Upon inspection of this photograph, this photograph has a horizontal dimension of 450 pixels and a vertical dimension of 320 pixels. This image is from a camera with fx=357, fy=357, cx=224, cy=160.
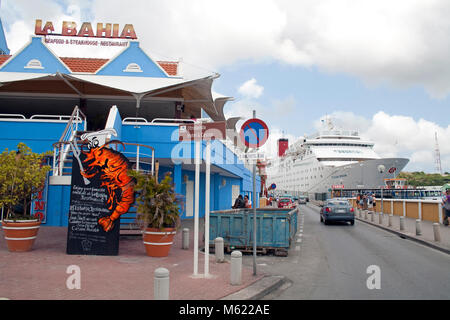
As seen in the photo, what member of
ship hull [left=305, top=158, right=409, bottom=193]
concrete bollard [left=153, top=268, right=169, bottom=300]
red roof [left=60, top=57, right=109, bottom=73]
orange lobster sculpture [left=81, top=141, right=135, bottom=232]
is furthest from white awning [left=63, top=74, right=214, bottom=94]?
ship hull [left=305, top=158, right=409, bottom=193]

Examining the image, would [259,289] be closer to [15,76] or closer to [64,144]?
[64,144]

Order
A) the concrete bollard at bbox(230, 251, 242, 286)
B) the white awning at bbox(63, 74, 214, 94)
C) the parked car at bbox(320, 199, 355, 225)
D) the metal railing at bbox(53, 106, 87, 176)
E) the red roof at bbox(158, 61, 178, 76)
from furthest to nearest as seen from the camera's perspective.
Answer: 1. the red roof at bbox(158, 61, 178, 76)
2. the parked car at bbox(320, 199, 355, 225)
3. the white awning at bbox(63, 74, 214, 94)
4. the metal railing at bbox(53, 106, 87, 176)
5. the concrete bollard at bbox(230, 251, 242, 286)

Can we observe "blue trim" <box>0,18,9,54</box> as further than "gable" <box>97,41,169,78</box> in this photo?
Yes

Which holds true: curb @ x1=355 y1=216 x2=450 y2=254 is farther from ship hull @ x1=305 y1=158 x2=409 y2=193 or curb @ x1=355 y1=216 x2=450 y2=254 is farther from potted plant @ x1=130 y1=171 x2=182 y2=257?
ship hull @ x1=305 y1=158 x2=409 y2=193

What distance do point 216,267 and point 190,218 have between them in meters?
14.1

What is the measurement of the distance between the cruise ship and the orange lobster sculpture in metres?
42.1

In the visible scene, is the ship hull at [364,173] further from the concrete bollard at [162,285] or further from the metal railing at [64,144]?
the concrete bollard at [162,285]

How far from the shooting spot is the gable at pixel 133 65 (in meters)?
20.0

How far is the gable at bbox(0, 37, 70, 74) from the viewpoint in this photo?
19.9 metres

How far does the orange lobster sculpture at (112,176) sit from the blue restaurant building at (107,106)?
6.18 feet

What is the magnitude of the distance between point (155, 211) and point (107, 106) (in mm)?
15165
